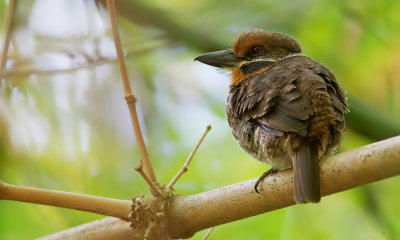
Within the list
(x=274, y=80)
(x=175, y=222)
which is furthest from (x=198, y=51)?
(x=175, y=222)

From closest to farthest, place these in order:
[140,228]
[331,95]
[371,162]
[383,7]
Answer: [371,162], [140,228], [331,95], [383,7]

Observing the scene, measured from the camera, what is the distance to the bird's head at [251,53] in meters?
2.74

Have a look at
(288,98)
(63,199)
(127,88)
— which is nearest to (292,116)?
(288,98)

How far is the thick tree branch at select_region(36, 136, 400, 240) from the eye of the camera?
5.36 ft

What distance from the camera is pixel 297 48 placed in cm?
286

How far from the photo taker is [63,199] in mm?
1672

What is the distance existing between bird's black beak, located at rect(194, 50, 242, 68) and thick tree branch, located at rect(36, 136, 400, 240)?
31.9 inches

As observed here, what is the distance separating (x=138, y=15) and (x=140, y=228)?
137 centimetres

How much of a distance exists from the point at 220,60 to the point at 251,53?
152mm

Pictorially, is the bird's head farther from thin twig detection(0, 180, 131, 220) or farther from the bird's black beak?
thin twig detection(0, 180, 131, 220)

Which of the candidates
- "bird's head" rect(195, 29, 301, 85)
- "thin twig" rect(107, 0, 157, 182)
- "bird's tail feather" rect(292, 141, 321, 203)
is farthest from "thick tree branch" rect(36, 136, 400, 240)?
"bird's head" rect(195, 29, 301, 85)

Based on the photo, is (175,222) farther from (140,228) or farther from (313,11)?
(313,11)

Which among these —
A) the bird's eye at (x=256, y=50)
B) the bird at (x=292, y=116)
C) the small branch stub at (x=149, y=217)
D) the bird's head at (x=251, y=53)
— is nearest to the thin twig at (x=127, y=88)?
the small branch stub at (x=149, y=217)

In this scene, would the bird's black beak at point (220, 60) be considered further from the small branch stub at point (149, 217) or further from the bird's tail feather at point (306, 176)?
the small branch stub at point (149, 217)
